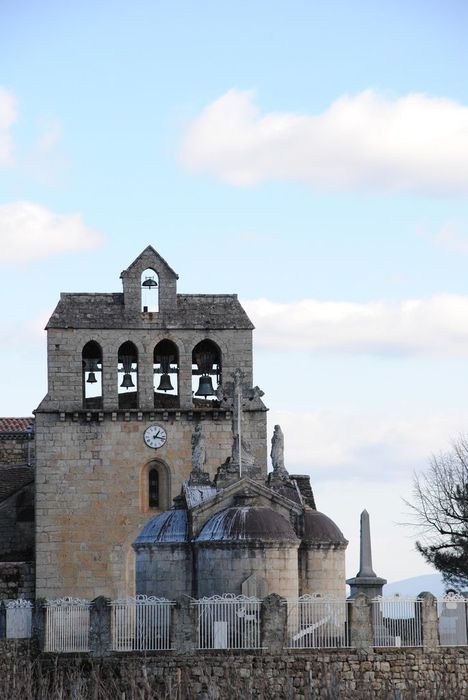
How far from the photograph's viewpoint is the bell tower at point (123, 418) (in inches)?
2832

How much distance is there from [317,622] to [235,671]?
12.4 ft

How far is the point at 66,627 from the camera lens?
57.9 meters

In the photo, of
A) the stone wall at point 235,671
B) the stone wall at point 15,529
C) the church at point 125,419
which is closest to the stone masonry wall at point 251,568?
the stone wall at point 235,671

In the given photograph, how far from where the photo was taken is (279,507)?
62.9 metres

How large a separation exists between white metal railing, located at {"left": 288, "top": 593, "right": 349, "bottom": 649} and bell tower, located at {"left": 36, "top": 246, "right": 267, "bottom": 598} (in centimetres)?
1406

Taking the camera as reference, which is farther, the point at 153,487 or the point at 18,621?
the point at 153,487

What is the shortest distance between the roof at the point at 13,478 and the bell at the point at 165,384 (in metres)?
7.30

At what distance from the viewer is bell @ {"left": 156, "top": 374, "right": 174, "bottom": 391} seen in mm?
73688

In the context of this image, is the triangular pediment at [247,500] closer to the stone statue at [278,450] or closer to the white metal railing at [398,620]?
the stone statue at [278,450]

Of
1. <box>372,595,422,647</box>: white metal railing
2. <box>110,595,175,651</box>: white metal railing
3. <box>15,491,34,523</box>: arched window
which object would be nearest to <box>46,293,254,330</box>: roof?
<box>15,491,34,523</box>: arched window

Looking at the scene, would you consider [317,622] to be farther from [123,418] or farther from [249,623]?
[123,418]

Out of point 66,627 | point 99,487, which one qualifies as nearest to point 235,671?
point 66,627

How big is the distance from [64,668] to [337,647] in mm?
7169

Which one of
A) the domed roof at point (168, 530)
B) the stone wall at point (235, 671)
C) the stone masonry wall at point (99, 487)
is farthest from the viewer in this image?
the stone masonry wall at point (99, 487)
